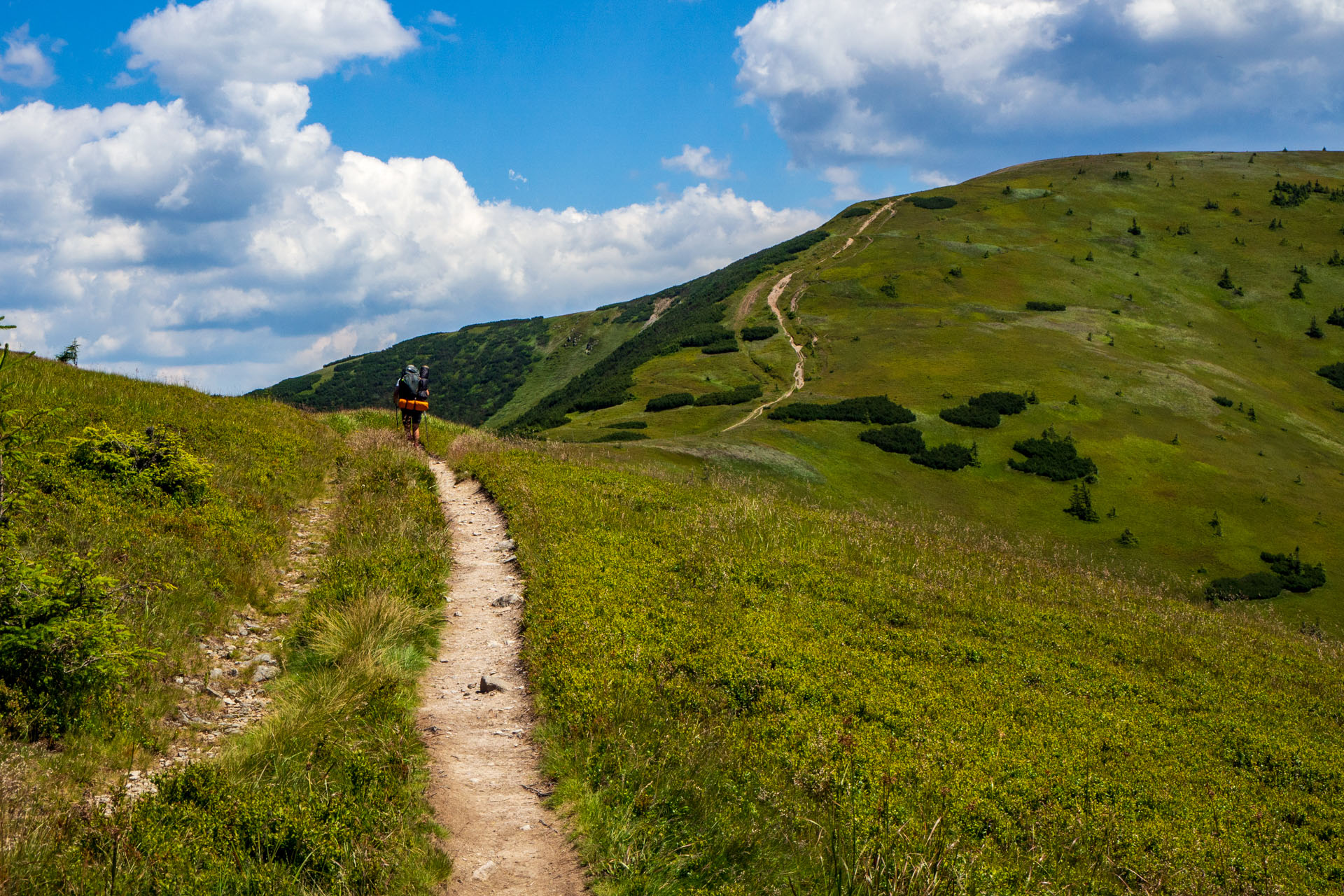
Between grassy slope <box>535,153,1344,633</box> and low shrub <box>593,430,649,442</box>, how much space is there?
1621 mm

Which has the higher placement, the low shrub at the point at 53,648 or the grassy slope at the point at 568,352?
the grassy slope at the point at 568,352

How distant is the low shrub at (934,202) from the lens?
123625 millimetres

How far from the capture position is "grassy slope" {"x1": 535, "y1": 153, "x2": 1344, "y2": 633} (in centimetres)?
4478

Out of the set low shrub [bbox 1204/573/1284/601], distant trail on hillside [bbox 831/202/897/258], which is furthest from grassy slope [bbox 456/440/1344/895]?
distant trail on hillside [bbox 831/202/897/258]

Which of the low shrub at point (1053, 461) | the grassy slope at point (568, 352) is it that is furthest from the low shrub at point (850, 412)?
the grassy slope at point (568, 352)

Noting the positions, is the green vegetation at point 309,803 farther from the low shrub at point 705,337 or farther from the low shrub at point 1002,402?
the low shrub at point 705,337

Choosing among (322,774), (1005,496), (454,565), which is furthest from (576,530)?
(1005,496)

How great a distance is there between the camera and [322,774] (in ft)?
20.0

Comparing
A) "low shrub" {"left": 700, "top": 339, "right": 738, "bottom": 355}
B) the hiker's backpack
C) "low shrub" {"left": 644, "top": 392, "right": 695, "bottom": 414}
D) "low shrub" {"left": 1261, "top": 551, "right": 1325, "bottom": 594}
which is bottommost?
"low shrub" {"left": 1261, "top": 551, "right": 1325, "bottom": 594}

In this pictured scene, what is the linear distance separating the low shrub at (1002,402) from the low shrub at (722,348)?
1014 inches

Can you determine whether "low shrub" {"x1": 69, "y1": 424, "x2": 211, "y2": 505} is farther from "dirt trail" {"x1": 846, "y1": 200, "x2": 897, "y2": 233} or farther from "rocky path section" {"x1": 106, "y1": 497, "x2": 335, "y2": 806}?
"dirt trail" {"x1": 846, "y1": 200, "x2": 897, "y2": 233}

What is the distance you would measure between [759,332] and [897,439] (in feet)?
105

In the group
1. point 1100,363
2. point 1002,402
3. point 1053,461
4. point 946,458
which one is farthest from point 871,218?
point 946,458

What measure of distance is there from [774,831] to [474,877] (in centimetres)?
257
